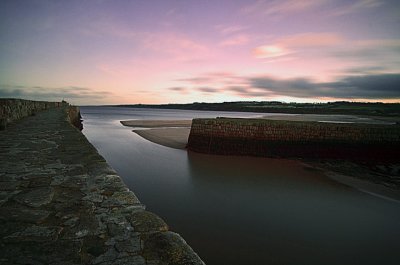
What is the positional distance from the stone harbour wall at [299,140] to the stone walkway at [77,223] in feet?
29.6

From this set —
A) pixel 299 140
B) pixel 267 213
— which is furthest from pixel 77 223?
pixel 299 140

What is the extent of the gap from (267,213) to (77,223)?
14.7ft

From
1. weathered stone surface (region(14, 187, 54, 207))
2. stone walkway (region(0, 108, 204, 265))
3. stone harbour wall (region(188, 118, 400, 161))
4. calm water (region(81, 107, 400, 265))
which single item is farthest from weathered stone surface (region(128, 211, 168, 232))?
stone harbour wall (region(188, 118, 400, 161))

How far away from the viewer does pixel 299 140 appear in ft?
41.0

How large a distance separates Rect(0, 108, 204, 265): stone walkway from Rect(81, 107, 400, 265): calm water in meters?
1.95

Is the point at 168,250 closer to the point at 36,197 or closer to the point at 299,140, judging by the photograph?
the point at 36,197

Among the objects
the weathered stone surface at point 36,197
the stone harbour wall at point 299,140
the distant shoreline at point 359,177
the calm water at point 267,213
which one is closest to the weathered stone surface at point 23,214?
the weathered stone surface at point 36,197

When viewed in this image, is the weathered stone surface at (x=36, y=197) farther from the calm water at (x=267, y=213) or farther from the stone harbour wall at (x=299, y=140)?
the stone harbour wall at (x=299, y=140)

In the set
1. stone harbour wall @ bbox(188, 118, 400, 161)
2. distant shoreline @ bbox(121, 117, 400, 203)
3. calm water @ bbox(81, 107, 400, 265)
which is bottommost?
calm water @ bbox(81, 107, 400, 265)

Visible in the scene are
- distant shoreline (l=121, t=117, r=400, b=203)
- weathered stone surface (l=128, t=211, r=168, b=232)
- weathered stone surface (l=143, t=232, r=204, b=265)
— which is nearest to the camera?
weathered stone surface (l=143, t=232, r=204, b=265)

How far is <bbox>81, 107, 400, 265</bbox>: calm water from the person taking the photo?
4.19 m

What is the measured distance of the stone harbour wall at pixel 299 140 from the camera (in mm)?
12391

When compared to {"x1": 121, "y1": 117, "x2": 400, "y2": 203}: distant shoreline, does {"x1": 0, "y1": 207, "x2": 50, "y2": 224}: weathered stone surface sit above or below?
above

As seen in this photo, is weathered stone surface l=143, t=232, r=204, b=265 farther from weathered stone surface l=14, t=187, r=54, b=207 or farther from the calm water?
the calm water
